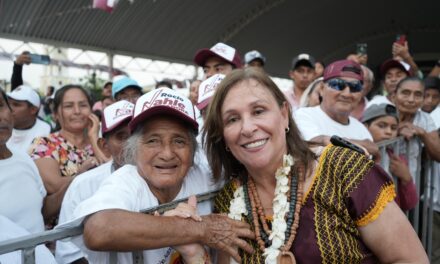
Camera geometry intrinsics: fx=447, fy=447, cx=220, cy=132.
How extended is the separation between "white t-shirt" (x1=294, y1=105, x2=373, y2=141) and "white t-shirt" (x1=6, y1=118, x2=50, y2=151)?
107 inches

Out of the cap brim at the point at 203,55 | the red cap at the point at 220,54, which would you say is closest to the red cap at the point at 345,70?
the red cap at the point at 220,54

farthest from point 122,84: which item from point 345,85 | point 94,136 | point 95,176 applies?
point 345,85

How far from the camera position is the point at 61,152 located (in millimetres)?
3562

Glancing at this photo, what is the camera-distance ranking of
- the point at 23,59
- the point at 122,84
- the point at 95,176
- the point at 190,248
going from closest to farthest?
the point at 190,248 → the point at 95,176 → the point at 122,84 → the point at 23,59

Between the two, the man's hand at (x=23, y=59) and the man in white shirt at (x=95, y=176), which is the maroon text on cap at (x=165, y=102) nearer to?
the man in white shirt at (x=95, y=176)

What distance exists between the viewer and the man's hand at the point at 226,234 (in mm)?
1750

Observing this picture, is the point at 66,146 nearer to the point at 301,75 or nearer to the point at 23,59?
the point at 23,59

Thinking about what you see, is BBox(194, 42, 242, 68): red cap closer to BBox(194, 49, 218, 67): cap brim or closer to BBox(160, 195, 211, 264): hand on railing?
BBox(194, 49, 218, 67): cap brim

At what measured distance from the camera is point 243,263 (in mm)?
1903

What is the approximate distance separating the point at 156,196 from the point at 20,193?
3.38 feet

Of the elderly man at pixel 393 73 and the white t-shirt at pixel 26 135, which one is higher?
the elderly man at pixel 393 73

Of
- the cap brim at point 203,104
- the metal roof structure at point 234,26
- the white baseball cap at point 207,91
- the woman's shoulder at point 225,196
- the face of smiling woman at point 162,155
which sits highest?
the metal roof structure at point 234,26

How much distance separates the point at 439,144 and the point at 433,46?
3110 cm

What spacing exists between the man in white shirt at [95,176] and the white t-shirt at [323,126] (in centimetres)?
130
